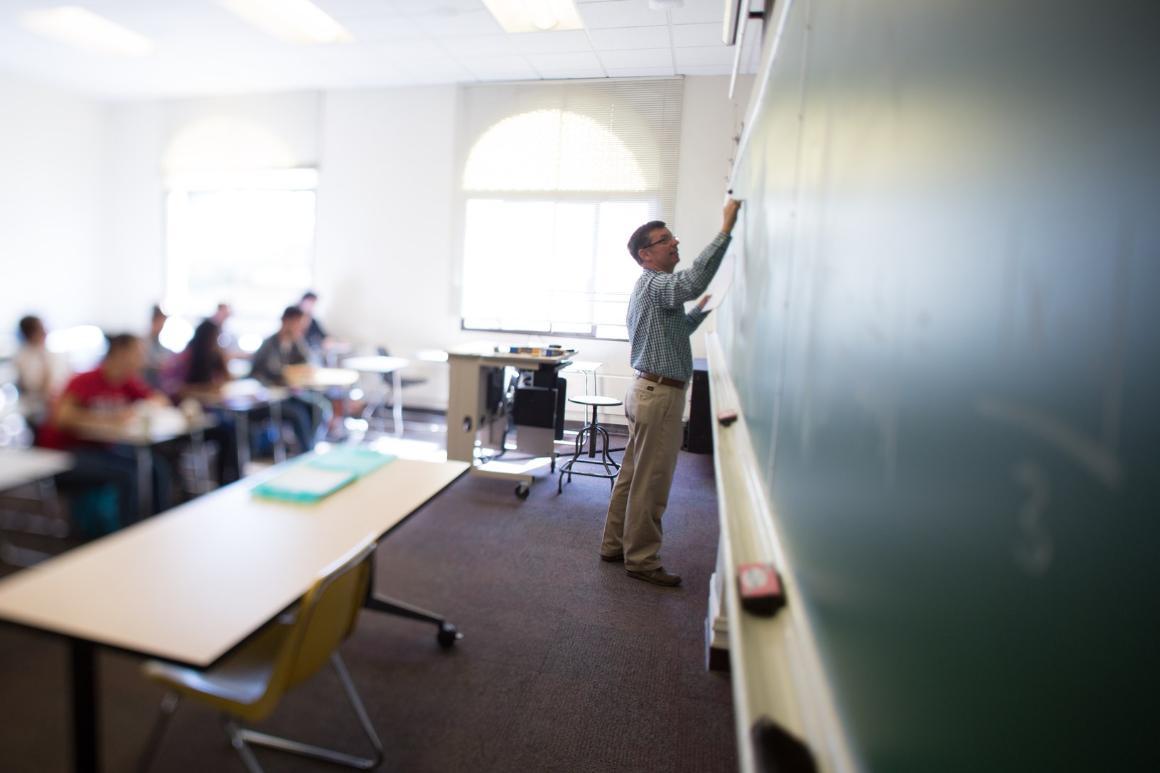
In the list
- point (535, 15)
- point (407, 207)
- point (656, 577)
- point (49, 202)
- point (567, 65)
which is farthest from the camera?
point (407, 207)

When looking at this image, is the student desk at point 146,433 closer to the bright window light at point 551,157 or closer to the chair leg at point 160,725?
the chair leg at point 160,725

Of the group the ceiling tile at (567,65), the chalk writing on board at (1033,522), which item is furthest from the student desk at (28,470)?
the ceiling tile at (567,65)

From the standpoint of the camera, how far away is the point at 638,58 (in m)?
4.12

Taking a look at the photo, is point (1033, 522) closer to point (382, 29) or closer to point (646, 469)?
point (646, 469)

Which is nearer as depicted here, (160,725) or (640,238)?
(160,725)

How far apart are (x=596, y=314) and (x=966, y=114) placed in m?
4.26

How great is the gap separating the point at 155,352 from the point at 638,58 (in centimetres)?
395

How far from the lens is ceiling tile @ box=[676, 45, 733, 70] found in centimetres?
395

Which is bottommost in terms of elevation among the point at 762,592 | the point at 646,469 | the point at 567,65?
the point at 646,469

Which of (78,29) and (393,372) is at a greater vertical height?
(78,29)

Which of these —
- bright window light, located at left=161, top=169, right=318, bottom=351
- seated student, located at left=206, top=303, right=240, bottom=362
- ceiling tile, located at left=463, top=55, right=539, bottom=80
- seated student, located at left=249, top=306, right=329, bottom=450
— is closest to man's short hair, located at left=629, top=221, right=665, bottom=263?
bright window light, located at left=161, top=169, right=318, bottom=351

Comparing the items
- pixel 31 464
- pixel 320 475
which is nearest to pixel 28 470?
pixel 31 464

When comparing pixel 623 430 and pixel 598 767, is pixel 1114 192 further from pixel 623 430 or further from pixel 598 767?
pixel 623 430

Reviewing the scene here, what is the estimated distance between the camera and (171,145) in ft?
5.94
